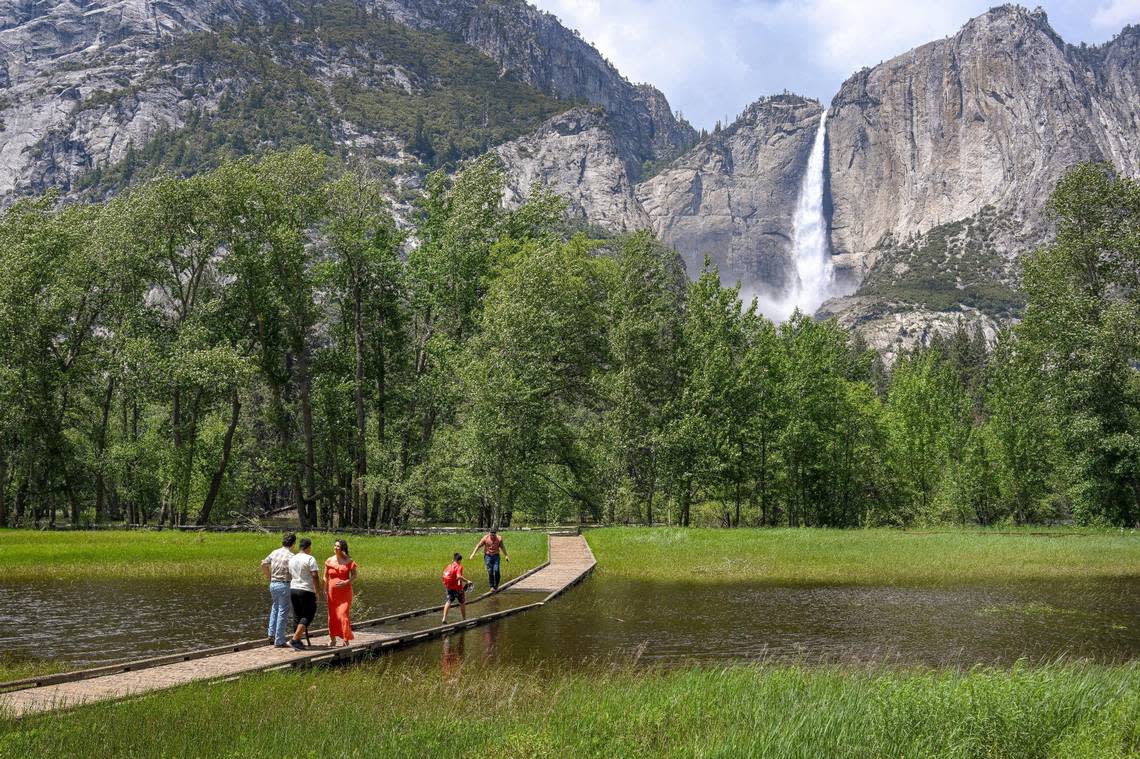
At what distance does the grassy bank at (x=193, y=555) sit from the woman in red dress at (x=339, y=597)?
1271 cm

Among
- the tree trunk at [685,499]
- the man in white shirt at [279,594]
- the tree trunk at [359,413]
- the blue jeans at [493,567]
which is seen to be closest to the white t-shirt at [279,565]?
the man in white shirt at [279,594]

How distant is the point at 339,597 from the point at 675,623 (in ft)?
27.3

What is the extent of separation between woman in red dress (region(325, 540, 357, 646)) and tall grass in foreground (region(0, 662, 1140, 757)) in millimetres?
3373

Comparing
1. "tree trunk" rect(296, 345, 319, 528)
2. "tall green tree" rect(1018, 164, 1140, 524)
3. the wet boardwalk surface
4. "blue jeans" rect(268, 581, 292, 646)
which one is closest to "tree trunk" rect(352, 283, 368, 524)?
"tree trunk" rect(296, 345, 319, 528)

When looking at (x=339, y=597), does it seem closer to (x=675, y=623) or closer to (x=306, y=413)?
(x=675, y=623)

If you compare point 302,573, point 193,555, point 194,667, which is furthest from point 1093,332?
point 194,667

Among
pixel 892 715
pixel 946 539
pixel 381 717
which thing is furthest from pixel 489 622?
pixel 946 539

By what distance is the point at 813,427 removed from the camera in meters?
55.7

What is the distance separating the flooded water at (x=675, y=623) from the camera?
15789mm

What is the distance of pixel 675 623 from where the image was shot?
1938 cm

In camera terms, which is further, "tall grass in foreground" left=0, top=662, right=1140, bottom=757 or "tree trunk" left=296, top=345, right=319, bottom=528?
"tree trunk" left=296, top=345, right=319, bottom=528

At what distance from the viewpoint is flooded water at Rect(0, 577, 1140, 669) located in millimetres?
15789

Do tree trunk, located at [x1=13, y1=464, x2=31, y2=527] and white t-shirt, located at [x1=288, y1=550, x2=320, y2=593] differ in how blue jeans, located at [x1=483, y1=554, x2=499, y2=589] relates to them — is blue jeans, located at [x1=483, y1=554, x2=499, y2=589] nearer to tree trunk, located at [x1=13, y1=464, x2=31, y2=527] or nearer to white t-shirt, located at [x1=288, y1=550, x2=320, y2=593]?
white t-shirt, located at [x1=288, y1=550, x2=320, y2=593]

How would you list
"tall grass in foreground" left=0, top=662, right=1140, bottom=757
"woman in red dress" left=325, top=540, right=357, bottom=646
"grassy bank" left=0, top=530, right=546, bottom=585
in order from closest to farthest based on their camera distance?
"tall grass in foreground" left=0, top=662, right=1140, bottom=757
"woman in red dress" left=325, top=540, right=357, bottom=646
"grassy bank" left=0, top=530, right=546, bottom=585
